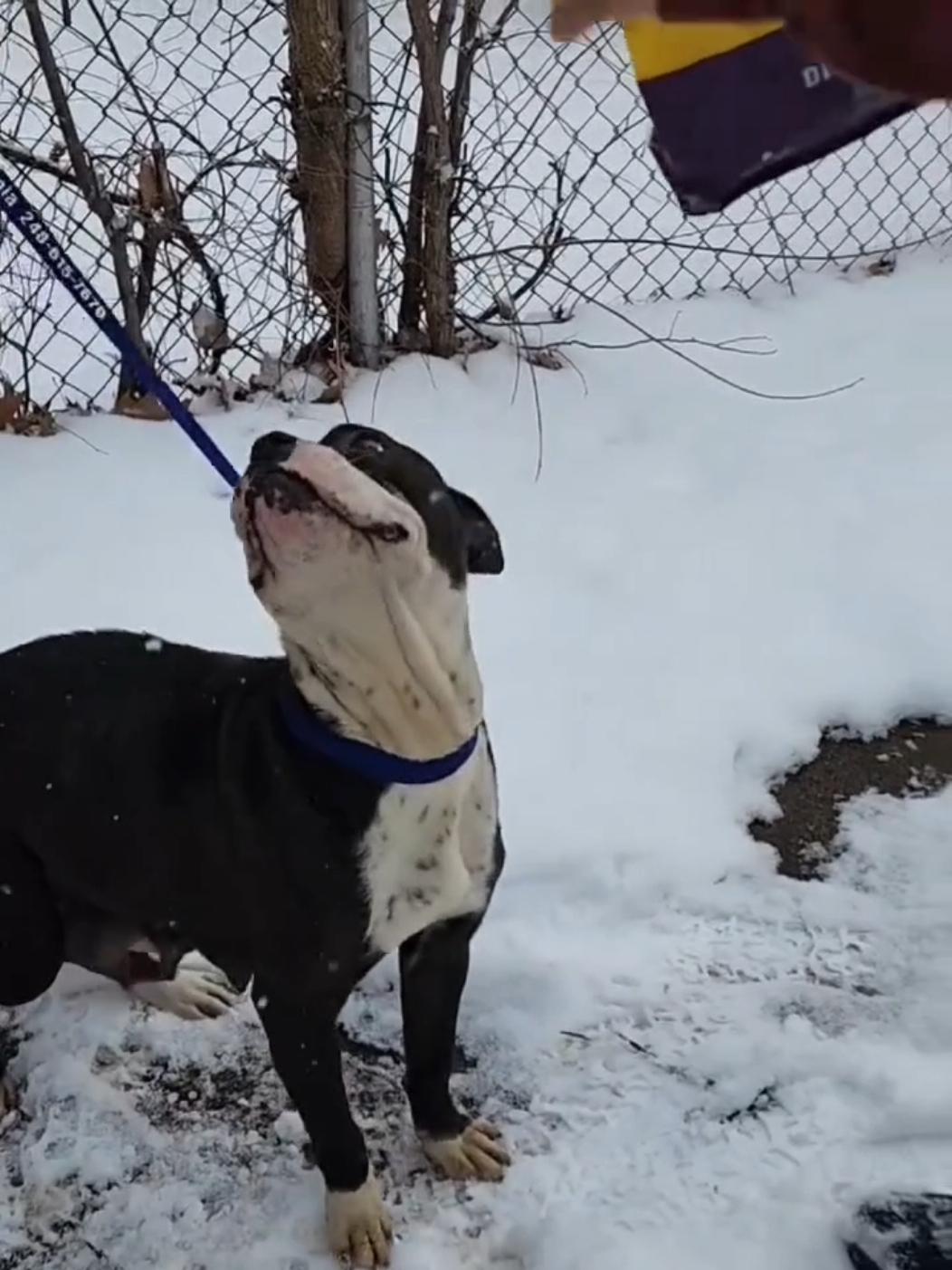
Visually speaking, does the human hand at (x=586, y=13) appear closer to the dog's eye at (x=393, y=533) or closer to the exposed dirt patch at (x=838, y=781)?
the dog's eye at (x=393, y=533)

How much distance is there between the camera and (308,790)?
194cm

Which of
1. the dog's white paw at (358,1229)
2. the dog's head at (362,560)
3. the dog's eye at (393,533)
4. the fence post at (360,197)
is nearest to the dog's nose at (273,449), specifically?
the dog's head at (362,560)

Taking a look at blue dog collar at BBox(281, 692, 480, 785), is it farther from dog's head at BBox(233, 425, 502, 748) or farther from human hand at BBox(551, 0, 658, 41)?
human hand at BBox(551, 0, 658, 41)

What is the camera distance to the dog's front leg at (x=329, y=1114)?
80.1 inches

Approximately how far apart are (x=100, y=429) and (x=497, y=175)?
1237 mm

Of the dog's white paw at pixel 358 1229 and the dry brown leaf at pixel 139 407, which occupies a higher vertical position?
the dry brown leaf at pixel 139 407

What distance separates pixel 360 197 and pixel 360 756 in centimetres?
245

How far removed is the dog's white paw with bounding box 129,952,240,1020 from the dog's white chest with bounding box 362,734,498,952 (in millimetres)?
626

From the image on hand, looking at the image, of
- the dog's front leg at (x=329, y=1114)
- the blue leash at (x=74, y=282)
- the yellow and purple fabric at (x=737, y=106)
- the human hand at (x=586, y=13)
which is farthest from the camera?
the blue leash at (x=74, y=282)

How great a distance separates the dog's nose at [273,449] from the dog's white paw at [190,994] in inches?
41.4

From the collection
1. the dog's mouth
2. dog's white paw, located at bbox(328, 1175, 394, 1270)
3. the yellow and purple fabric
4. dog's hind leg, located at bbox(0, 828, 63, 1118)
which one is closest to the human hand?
the yellow and purple fabric

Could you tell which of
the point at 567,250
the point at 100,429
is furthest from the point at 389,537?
the point at 567,250

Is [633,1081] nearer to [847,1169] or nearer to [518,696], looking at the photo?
[847,1169]

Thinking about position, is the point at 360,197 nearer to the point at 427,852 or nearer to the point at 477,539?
the point at 477,539
